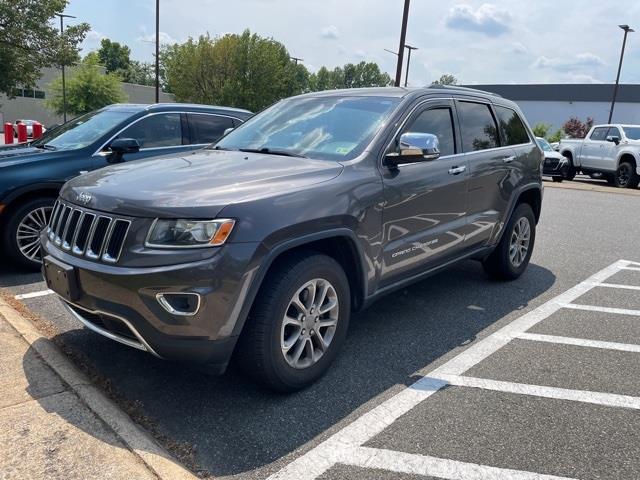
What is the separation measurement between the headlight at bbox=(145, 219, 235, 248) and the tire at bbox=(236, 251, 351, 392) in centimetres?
42

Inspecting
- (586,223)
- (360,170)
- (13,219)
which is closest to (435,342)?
(360,170)

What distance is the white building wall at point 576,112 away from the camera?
61.1 m

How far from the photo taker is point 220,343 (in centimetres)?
286

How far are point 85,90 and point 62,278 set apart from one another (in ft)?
150

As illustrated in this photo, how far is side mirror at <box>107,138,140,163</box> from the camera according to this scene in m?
5.67

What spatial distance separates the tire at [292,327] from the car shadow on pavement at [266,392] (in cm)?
17

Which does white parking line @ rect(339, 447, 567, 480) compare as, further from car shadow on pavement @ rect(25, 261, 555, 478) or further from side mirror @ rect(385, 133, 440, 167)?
side mirror @ rect(385, 133, 440, 167)

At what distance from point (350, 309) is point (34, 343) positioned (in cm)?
215

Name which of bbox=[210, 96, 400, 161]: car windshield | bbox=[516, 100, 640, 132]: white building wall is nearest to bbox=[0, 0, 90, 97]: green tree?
bbox=[210, 96, 400, 161]: car windshield

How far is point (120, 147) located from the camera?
5.67 m

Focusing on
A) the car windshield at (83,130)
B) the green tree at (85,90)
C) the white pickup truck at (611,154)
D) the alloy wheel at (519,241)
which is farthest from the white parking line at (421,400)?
the green tree at (85,90)

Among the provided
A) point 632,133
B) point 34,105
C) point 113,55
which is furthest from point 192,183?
point 113,55

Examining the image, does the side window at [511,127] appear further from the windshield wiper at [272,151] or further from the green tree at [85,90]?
the green tree at [85,90]

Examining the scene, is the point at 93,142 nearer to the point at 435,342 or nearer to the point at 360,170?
the point at 360,170
